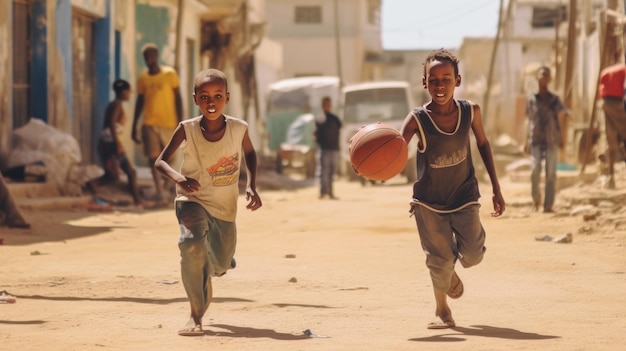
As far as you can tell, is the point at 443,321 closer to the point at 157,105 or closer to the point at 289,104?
the point at 157,105

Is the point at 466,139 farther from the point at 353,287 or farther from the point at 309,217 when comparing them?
the point at 309,217

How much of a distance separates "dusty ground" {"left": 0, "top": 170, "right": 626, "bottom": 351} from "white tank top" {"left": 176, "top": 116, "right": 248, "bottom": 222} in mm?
668

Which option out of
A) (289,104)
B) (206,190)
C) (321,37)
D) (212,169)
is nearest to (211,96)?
(212,169)

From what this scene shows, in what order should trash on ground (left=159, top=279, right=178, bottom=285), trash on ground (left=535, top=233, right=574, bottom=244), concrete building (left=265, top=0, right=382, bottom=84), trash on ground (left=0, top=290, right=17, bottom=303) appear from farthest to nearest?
concrete building (left=265, top=0, right=382, bottom=84) < trash on ground (left=535, top=233, right=574, bottom=244) < trash on ground (left=159, top=279, right=178, bottom=285) < trash on ground (left=0, top=290, right=17, bottom=303)

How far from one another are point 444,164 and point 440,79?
0.45m

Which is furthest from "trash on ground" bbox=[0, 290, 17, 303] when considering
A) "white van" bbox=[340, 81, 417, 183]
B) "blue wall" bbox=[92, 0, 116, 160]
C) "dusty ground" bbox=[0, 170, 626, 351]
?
"white van" bbox=[340, 81, 417, 183]

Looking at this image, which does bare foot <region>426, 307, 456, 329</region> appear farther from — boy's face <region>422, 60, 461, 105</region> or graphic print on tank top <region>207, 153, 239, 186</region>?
graphic print on tank top <region>207, 153, 239, 186</region>

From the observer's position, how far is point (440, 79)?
6.96 m

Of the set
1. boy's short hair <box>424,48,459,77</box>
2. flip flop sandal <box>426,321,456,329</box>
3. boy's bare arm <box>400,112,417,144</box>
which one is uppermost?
boy's short hair <box>424,48,459,77</box>

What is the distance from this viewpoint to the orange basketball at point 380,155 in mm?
7215

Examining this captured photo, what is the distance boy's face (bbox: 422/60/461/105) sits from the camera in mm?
6953

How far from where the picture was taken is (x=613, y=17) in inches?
810

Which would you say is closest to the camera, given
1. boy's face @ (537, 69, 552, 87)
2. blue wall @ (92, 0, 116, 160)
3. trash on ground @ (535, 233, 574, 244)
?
trash on ground @ (535, 233, 574, 244)

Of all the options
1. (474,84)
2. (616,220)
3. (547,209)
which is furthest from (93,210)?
(474,84)
